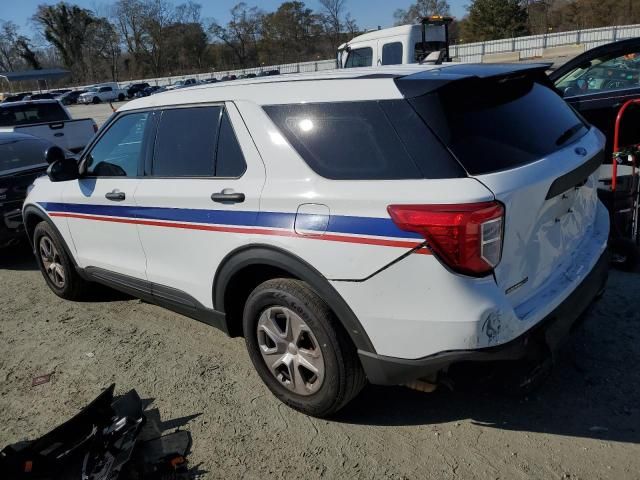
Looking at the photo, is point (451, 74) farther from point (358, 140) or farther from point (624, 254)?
point (624, 254)

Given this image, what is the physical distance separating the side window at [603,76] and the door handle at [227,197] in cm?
473

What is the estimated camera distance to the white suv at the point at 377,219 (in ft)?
7.39

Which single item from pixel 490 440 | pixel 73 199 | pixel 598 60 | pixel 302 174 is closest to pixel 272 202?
pixel 302 174

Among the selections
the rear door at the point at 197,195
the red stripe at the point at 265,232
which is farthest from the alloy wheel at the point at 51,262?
the rear door at the point at 197,195

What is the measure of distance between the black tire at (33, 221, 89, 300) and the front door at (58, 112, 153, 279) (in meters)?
0.35

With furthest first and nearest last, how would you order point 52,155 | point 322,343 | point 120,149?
point 52,155
point 120,149
point 322,343

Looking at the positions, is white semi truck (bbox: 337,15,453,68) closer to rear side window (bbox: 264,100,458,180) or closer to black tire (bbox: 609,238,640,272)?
black tire (bbox: 609,238,640,272)

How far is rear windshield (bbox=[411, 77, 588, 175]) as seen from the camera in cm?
233

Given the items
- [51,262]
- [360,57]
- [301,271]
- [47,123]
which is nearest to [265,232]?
[301,271]

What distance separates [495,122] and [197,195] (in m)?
1.67

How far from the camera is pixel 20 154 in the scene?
22.6ft

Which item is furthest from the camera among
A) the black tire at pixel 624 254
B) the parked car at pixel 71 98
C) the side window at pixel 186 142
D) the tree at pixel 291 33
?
the tree at pixel 291 33

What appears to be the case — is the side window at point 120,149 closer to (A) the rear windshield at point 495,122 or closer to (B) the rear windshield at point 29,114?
(A) the rear windshield at point 495,122

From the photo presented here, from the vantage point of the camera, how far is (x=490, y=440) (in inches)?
105
